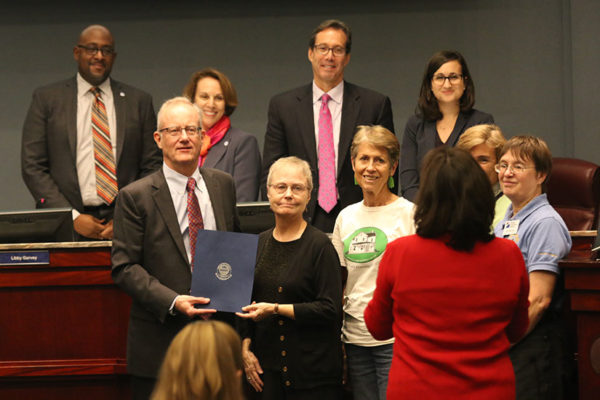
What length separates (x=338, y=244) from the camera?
120 inches

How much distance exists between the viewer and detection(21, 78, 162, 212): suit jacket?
171 inches

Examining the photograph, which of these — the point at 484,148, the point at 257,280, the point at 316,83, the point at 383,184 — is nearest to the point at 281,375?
the point at 257,280

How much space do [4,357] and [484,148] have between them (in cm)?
233

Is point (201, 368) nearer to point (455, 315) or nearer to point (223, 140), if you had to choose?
point (455, 315)

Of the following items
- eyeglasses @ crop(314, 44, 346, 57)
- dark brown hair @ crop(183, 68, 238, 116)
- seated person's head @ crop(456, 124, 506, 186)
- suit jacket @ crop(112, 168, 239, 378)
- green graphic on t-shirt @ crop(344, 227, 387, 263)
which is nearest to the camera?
suit jacket @ crop(112, 168, 239, 378)

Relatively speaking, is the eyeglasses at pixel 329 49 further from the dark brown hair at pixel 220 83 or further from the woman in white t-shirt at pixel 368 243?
the woman in white t-shirt at pixel 368 243

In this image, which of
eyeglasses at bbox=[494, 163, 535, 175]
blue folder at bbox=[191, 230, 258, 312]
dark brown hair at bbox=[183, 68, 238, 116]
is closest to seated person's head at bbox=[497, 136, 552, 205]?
eyeglasses at bbox=[494, 163, 535, 175]

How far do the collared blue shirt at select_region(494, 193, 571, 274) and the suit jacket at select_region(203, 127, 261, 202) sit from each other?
1.86 metres

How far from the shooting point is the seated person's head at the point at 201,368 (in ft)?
5.41

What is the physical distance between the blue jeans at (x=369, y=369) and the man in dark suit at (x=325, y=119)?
116 centimetres

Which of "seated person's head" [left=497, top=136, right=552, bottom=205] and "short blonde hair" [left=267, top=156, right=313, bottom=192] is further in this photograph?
"short blonde hair" [left=267, top=156, right=313, bottom=192]

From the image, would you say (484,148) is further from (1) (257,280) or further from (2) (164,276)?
(2) (164,276)

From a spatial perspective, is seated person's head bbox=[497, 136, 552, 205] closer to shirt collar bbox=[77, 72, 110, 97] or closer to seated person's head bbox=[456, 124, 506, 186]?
seated person's head bbox=[456, 124, 506, 186]

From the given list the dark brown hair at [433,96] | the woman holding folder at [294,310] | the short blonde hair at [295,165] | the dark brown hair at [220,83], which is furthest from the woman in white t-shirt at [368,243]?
the dark brown hair at [220,83]
